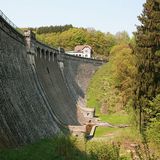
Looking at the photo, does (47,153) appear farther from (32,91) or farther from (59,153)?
(32,91)

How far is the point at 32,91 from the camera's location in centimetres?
3625

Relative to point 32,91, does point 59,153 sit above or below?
below

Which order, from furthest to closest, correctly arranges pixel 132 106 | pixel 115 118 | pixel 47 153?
1. pixel 115 118
2. pixel 132 106
3. pixel 47 153

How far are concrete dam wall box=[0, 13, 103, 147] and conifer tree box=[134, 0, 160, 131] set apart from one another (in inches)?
323

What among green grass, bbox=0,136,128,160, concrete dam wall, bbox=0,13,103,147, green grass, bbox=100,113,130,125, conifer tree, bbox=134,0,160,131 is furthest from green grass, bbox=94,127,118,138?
green grass, bbox=0,136,128,160

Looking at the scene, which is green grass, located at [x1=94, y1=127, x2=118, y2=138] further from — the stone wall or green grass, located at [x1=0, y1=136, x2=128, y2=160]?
green grass, located at [x1=0, y1=136, x2=128, y2=160]

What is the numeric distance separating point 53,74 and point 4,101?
31.8m

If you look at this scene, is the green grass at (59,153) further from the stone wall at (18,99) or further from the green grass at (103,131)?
the green grass at (103,131)

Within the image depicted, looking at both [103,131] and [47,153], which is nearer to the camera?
[47,153]

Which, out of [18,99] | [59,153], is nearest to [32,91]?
[18,99]

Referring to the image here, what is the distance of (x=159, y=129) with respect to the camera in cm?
2455

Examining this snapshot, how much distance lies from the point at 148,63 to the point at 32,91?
34.7ft

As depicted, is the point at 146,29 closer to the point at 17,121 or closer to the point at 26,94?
the point at 26,94

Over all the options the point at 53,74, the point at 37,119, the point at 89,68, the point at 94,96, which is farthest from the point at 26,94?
the point at 89,68
